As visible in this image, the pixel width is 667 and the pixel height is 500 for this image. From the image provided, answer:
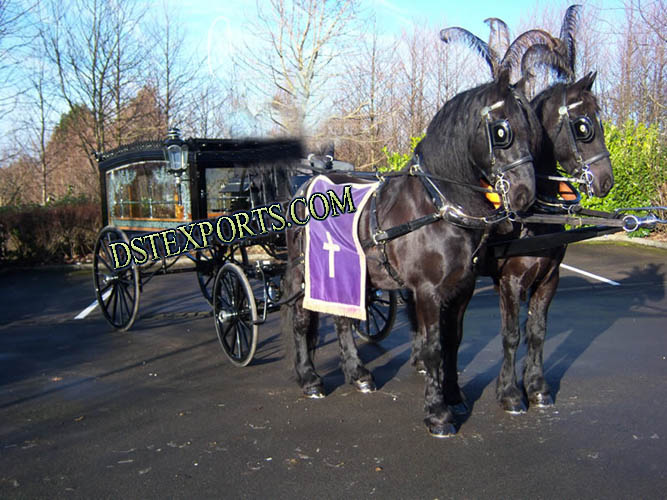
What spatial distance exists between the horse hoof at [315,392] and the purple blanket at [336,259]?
0.68 m

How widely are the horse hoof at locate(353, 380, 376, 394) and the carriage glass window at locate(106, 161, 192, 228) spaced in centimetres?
293

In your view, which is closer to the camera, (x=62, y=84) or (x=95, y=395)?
(x=95, y=395)

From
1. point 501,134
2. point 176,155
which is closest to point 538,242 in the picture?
point 501,134

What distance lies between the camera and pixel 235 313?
557 centimetres

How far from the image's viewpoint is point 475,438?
386cm

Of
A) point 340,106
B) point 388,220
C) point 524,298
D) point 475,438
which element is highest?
point 340,106

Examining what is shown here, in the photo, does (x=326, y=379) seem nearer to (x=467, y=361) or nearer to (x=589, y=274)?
(x=467, y=361)

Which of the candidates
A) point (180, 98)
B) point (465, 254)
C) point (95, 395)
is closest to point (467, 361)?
point (465, 254)

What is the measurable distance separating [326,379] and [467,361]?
1409 mm

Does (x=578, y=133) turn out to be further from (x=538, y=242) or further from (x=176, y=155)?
(x=176, y=155)

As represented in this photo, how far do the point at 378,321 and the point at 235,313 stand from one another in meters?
1.94

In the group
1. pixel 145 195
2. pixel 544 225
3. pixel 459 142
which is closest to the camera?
pixel 459 142

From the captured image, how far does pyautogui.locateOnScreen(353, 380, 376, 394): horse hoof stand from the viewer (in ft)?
15.9

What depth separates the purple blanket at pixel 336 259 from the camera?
4320 millimetres
